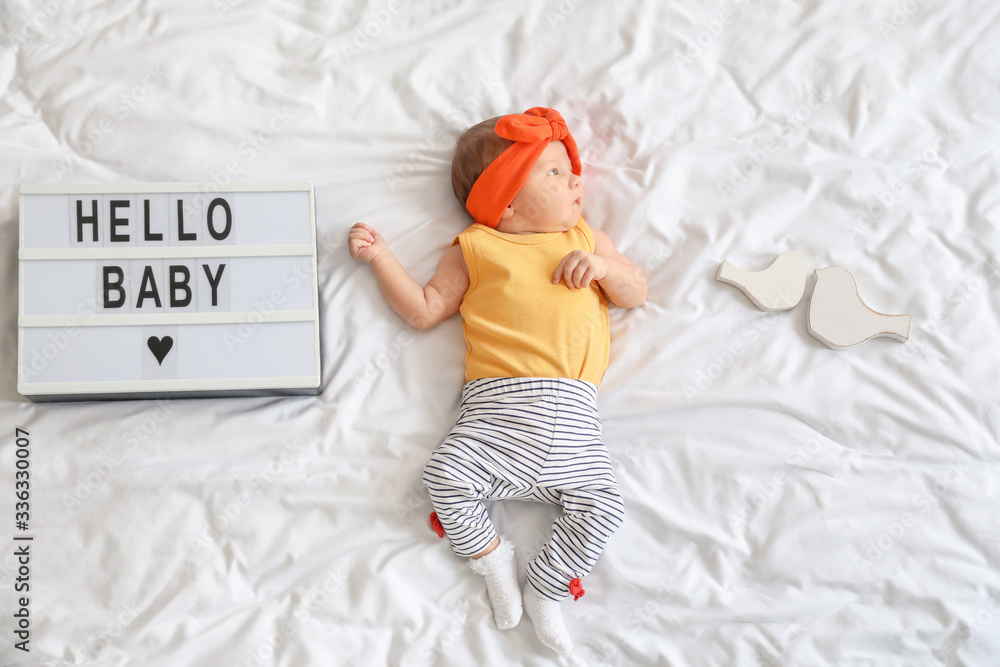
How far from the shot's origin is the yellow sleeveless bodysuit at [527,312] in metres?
1.30

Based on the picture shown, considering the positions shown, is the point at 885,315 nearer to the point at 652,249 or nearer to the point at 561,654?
the point at 652,249

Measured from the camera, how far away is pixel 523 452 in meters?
1.25

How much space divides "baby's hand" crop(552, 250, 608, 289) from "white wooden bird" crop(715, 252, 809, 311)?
27 cm

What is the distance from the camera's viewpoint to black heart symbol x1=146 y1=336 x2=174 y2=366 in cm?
124

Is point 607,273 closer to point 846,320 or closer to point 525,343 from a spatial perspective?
point 525,343

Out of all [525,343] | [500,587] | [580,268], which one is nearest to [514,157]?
[580,268]

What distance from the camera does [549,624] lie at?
1.22m

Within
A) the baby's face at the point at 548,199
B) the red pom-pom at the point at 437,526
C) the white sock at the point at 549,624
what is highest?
the baby's face at the point at 548,199

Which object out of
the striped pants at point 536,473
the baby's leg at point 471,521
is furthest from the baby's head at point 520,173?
the baby's leg at point 471,521

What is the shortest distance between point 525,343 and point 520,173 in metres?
0.32

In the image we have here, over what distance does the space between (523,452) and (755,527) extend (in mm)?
458

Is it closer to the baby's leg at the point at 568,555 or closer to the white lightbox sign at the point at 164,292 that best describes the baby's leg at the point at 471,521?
the baby's leg at the point at 568,555

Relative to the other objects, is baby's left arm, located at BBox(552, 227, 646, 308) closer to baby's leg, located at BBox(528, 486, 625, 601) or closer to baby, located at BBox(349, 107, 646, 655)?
baby, located at BBox(349, 107, 646, 655)

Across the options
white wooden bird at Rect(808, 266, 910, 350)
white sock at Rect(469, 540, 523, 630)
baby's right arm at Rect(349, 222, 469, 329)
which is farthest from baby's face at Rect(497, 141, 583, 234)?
white sock at Rect(469, 540, 523, 630)
